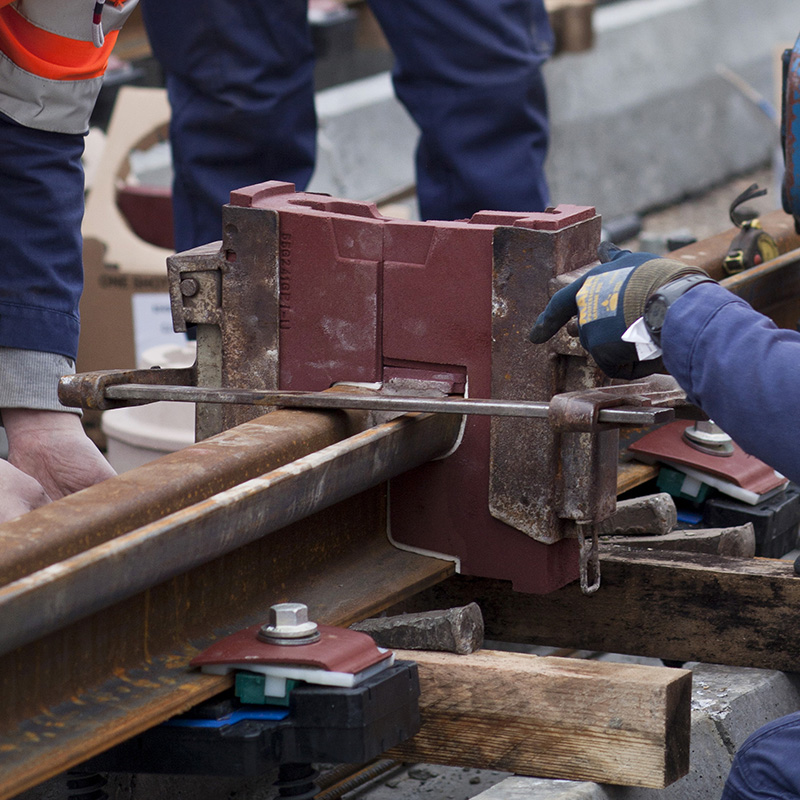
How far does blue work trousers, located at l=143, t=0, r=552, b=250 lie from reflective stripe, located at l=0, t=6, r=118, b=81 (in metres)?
1.69

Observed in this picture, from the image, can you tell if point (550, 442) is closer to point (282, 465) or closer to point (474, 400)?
point (474, 400)

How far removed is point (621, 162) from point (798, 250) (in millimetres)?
4961

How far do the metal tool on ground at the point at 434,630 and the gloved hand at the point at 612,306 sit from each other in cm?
46

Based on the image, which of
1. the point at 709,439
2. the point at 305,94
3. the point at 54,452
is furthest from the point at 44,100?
the point at 305,94

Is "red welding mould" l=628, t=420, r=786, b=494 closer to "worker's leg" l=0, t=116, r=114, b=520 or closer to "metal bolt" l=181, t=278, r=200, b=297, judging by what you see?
"metal bolt" l=181, t=278, r=200, b=297

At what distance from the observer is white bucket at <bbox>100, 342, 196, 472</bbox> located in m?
3.55

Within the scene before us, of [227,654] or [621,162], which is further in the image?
[621,162]

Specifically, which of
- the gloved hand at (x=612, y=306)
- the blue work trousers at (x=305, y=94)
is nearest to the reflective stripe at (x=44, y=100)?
the gloved hand at (x=612, y=306)

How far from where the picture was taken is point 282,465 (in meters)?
2.32

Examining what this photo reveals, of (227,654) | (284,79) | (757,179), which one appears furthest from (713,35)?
(227,654)

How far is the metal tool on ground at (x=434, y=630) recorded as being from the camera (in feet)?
7.73

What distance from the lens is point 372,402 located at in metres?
2.38

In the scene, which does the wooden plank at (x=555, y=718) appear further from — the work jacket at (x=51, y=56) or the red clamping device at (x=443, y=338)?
the work jacket at (x=51, y=56)

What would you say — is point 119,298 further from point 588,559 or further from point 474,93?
point 588,559
